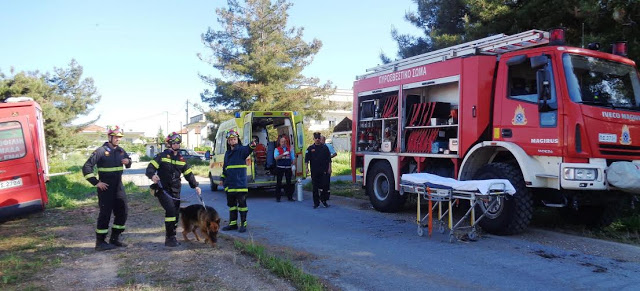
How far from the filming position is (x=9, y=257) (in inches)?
242

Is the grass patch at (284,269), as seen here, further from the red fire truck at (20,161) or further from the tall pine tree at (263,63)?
the tall pine tree at (263,63)

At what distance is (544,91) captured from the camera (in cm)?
672

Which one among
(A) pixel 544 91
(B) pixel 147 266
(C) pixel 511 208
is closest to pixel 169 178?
(B) pixel 147 266

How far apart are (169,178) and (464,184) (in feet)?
14.2

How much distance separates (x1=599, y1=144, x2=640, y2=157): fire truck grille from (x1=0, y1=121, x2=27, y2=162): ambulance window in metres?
10.1

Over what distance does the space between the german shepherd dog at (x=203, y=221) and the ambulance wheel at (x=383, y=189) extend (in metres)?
4.16

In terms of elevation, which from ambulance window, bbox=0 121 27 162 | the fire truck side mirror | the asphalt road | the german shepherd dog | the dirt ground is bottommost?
the asphalt road

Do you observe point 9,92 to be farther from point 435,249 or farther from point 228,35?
point 435,249

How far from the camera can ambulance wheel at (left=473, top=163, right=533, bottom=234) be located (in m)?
6.90

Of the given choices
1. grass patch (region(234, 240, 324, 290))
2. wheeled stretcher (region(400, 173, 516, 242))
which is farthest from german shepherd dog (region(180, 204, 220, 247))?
wheeled stretcher (region(400, 173, 516, 242))

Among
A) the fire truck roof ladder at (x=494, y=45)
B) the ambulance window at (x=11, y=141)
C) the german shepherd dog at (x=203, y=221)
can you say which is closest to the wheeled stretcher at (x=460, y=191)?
the fire truck roof ladder at (x=494, y=45)

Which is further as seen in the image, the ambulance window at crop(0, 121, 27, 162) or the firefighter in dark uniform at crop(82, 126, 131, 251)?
the ambulance window at crop(0, 121, 27, 162)

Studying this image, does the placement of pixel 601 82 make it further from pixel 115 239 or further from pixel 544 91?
pixel 115 239

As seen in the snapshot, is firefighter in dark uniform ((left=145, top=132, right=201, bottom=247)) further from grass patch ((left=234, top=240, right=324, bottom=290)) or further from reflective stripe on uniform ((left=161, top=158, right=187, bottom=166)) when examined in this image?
grass patch ((left=234, top=240, right=324, bottom=290))
